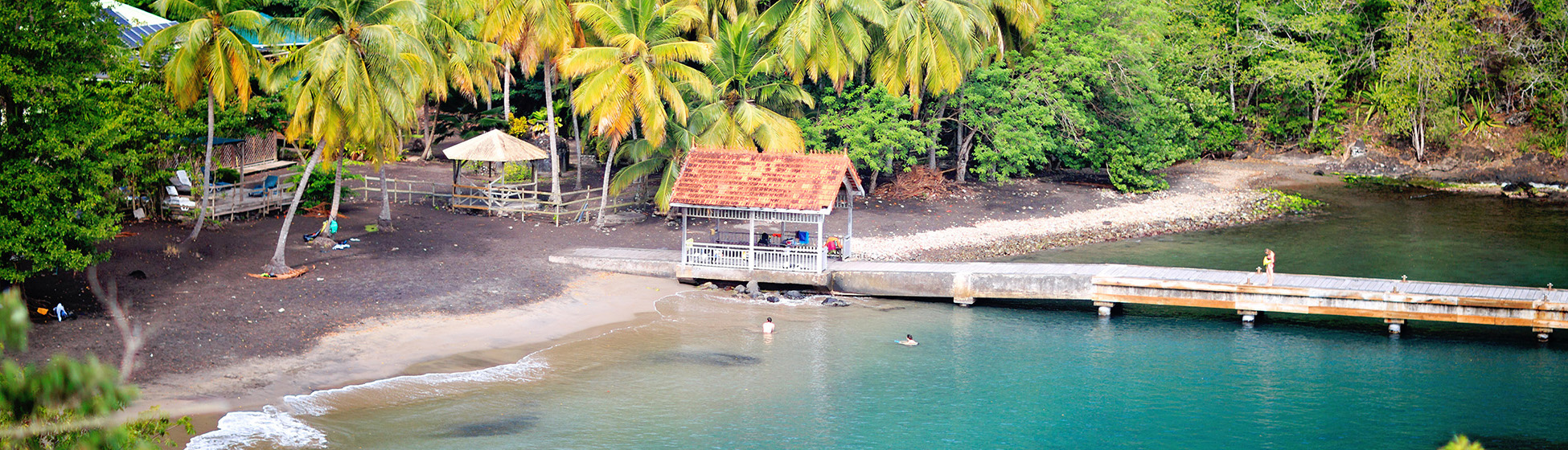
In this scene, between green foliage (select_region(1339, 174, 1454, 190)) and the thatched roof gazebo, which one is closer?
the thatched roof gazebo

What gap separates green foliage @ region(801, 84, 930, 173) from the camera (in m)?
35.4

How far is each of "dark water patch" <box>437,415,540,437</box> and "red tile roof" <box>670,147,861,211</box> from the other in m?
9.12

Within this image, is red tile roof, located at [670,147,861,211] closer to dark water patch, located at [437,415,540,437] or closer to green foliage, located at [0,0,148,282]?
dark water patch, located at [437,415,540,437]

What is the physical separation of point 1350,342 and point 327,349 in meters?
20.5

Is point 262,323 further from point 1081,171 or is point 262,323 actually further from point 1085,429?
point 1081,171

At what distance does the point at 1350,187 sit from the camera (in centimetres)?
4738

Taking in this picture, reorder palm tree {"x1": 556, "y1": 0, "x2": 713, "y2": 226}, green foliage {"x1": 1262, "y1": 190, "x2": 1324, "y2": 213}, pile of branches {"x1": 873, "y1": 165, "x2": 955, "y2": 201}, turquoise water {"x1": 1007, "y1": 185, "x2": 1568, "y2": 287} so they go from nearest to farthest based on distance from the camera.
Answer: palm tree {"x1": 556, "y1": 0, "x2": 713, "y2": 226} → turquoise water {"x1": 1007, "y1": 185, "x2": 1568, "y2": 287} → pile of branches {"x1": 873, "y1": 165, "x2": 955, "y2": 201} → green foliage {"x1": 1262, "y1": 190, "x2": 1324, "y2": 213}

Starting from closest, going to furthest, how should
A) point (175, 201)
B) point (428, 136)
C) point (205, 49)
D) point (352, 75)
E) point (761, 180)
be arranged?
point (352, 75) → point (205, 49) → point (761, 180) → point (175, 201) → point (428, 136)

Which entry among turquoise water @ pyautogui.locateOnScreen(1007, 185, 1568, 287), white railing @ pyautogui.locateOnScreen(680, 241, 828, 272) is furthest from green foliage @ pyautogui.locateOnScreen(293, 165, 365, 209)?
turquoise water @ pyautogui.locateOnScreen(1007, 185, 1568, 287)

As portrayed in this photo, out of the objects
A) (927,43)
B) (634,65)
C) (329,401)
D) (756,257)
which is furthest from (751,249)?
(927,43)

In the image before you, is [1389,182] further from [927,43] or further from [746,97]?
[746,97]

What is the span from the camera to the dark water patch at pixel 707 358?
837 inches

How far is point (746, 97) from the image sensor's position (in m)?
33.4

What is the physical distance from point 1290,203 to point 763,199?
2532cm
